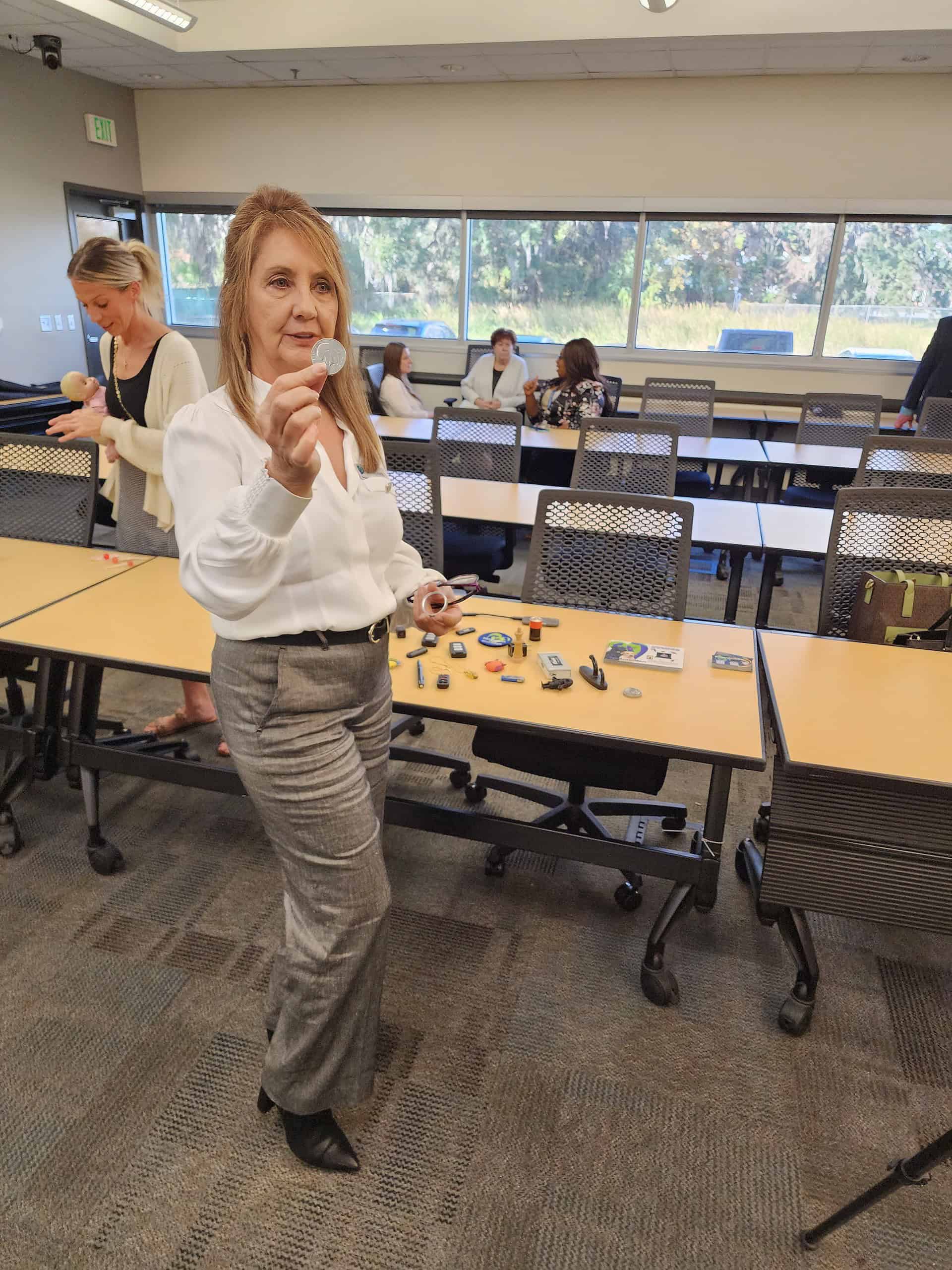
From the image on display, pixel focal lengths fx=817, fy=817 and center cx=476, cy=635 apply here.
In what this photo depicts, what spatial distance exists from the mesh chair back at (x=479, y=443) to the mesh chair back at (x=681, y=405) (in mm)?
1382

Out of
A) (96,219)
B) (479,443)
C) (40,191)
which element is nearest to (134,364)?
(479,443)

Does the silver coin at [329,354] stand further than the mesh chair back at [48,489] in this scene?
No

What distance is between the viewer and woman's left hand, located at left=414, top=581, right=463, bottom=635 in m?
1.50

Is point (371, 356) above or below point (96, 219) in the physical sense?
below

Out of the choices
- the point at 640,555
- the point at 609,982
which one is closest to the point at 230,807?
the point at 609,982

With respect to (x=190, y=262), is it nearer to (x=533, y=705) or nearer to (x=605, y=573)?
(x=605, y=573)

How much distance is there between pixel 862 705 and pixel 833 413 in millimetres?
4005

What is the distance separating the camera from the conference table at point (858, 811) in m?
1.54

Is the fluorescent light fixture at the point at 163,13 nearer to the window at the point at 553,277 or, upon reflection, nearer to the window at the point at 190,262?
the window at the point at 190,262

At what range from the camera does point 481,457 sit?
3.96m

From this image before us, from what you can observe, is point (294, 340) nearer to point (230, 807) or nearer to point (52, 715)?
point (52, 715)

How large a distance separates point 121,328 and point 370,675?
1597 mm

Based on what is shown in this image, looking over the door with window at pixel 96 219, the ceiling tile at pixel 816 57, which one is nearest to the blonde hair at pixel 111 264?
the ceiling tile at pixel 816 57

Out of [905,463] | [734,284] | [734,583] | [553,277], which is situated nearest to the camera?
[734,583]
